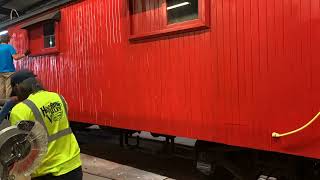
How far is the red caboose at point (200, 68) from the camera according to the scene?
365 centimetres

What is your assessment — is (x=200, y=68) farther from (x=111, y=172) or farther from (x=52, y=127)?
(x=111, y=172)

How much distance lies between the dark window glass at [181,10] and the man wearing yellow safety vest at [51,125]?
86.9 inches

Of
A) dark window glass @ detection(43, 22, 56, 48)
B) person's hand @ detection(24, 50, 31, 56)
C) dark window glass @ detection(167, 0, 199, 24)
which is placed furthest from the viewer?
person's hand @ detection(24, 50, 31, 56)

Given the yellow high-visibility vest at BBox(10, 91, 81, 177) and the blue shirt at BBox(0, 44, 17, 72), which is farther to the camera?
the blue shirt at BBox(0, 44, 17, 72)

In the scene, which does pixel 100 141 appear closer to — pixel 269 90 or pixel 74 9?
pixel 74 9

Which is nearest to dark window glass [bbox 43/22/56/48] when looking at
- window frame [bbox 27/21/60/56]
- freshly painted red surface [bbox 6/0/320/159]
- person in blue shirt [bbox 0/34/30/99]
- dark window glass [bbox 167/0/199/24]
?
window frame [bbox 27/21/60/56]

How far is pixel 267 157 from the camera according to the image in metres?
4.43

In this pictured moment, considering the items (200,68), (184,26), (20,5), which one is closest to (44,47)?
(184,26)

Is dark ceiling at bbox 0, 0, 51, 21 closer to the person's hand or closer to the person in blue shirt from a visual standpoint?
the person's hand

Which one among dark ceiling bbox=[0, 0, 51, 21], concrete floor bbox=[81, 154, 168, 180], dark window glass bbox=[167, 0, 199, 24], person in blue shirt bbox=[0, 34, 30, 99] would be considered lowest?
concrete floor bbox=[81, 154, 168, 180]

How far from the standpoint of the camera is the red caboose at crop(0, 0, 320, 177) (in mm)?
3654

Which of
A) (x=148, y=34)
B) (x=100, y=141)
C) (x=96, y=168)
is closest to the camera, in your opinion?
(x=148, y=34)

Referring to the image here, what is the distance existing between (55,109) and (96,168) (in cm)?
366

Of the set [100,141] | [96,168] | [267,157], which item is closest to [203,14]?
[267,157]
